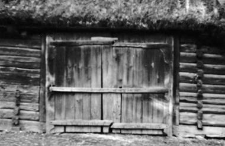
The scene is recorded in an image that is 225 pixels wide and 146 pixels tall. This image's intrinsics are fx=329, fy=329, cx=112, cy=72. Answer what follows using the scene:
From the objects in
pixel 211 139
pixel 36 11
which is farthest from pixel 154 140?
pixel 36 11

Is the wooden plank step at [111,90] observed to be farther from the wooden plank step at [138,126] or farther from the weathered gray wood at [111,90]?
the wooden plank step at [138,126]

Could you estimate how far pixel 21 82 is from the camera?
738cm

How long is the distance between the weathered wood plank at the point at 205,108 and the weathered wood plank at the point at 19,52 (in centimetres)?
340

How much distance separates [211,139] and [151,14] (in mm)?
2960

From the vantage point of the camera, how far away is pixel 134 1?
7.18 m

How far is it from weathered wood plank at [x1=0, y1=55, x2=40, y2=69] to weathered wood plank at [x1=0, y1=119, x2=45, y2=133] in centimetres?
125

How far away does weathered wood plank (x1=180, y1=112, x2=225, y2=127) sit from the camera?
23.1 ft

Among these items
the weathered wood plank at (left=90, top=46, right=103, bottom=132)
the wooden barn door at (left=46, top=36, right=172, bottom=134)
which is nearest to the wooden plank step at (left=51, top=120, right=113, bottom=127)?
the wooden barn door at (left=46, top=36, right=172, bottom=134)

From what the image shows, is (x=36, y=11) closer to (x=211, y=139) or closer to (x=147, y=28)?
(x=147, y=28)

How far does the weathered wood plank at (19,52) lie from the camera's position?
735cm

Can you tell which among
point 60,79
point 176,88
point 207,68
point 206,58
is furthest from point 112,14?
point 207,68

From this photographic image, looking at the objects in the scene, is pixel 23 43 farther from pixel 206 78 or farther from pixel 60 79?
pixel 206 78

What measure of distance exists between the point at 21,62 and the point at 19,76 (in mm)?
318

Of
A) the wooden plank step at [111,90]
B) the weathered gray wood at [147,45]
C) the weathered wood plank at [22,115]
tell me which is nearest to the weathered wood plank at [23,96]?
the weathered wood plank at [22,115]
